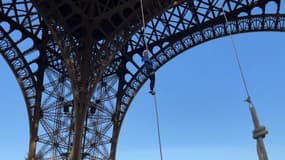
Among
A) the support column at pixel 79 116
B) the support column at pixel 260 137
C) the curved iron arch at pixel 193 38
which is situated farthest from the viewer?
the curved iron arch at pixel 193 38

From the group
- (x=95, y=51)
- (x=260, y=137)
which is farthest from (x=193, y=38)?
(x=260, y=137)

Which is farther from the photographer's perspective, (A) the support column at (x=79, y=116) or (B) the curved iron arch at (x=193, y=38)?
(B) the curved iron arch at (x=193, y=38)

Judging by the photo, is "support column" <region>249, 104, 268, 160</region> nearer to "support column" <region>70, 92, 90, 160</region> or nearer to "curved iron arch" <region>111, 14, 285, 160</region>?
"support column" <region>70, 92, 90, 160</region>

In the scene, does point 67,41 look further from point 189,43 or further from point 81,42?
point 189,43

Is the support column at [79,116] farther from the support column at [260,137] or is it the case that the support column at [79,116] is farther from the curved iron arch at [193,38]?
the support column at [260,137]

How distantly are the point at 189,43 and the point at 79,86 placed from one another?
7445 mm

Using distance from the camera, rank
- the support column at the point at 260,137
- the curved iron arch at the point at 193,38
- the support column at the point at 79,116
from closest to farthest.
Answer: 1. the support column at the point at 260,137
2. the support column at the point at 79,116
3. the curved iron arch at the point at 193,38

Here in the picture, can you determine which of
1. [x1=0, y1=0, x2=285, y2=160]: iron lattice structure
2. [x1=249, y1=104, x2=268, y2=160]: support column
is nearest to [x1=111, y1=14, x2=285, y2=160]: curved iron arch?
[x1=0, y1=0, x2=285, y2=160]: iron lattice structure

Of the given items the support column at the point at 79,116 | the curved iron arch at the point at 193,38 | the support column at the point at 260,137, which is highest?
the curved iron arch at the point at 193,38

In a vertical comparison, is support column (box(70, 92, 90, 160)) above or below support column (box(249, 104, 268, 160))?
above

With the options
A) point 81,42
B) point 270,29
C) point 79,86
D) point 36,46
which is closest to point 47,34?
point 36,46

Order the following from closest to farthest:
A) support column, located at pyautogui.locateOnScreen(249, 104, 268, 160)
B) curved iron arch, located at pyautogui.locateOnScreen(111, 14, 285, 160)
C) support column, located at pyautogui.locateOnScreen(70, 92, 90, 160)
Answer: support column, located at pyautogui.locateOnScreen(249, 104, 268, 160)
support column, located at pyautogui.locateOnScreen(70, 92, 90, 160)
curved iron arch, located at pyautogui.locateOnScreen(111, 14, 285, 160)

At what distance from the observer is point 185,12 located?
20953mm

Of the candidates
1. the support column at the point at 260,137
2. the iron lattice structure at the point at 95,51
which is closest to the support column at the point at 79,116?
the iron lattice structure at the point at 95,51
